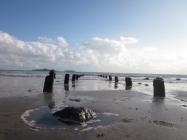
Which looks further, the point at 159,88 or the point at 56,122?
the point at 159,88

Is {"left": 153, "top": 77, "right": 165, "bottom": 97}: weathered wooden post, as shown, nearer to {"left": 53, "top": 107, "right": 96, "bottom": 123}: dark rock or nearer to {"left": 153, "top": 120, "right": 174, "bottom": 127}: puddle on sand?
{"left": 153, "top": 120, "right": 174, "bottom": 127}: puddle on sand

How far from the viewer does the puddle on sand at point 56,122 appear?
7426 mm

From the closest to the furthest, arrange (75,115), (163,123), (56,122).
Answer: (56,122) → (75,115) → (163,123)

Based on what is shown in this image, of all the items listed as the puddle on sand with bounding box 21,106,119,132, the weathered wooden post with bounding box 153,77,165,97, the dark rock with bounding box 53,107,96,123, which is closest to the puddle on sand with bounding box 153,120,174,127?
the puddle on sand with bounding box 21,106,119,132

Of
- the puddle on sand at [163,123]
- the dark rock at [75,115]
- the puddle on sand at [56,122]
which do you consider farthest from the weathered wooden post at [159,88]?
the dark rock at [75,115]

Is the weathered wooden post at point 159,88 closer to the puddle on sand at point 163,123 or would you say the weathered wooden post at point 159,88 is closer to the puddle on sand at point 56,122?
the puddle on sand at point 56,122

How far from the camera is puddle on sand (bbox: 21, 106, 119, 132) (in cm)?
743

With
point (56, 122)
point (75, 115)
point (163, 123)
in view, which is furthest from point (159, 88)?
point (56, 122)

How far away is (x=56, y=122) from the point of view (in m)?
8.06

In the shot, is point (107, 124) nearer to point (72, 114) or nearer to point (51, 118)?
point (72, 114)

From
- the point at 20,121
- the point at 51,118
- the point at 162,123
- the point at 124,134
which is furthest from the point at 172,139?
the point at 20,121

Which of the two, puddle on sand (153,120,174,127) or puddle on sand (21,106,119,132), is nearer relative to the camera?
puddle on sand (21,106,119,132)

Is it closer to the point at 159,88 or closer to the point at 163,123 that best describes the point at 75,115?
the point at 163,123

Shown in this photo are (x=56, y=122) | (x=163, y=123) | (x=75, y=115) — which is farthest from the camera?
(x=163, y=123)
